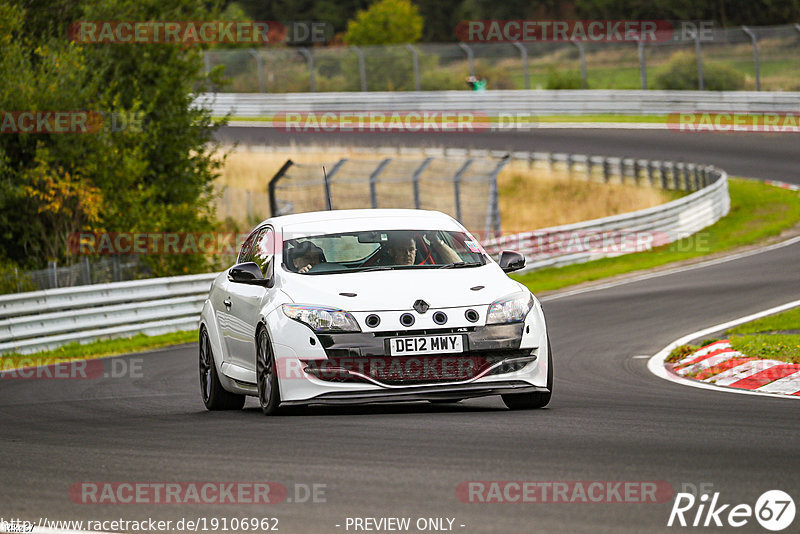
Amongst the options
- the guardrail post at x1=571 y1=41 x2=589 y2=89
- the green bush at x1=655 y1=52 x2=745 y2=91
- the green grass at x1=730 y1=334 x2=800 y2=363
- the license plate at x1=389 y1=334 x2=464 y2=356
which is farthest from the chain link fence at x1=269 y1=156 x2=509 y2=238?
the license plate at x1=389 y1=334 x2=464 y2=356

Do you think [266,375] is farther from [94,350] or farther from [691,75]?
[691,75]

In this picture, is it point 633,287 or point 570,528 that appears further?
point 633,287

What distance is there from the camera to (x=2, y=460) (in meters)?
7.55

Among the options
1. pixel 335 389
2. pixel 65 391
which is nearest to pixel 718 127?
pixel 65 391

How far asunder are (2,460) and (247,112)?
157 feet

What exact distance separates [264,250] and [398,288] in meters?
1.82

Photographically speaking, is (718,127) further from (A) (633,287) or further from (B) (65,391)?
(B) (65,391)

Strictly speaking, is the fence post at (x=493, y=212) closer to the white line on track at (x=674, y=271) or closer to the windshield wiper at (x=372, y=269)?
the white line on track at (x=674, y=271)

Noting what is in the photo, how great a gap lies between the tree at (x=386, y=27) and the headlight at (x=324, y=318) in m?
67.9

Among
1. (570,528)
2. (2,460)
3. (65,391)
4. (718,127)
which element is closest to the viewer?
(570,528)

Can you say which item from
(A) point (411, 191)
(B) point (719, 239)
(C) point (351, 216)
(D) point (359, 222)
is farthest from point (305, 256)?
(A) point (411, 191)

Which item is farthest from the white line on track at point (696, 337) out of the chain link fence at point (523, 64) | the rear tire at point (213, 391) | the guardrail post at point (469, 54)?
the guardrail post at point (469, 54)

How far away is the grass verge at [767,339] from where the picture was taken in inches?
465

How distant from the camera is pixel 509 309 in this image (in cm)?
907
